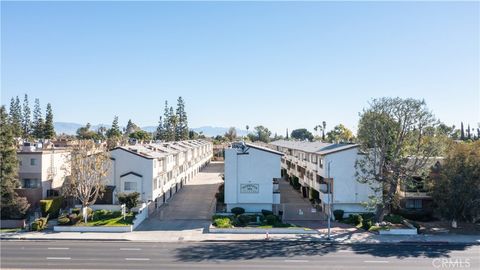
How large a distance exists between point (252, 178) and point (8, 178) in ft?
82.6

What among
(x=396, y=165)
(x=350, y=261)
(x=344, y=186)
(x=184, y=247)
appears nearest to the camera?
(x=350, y=261)

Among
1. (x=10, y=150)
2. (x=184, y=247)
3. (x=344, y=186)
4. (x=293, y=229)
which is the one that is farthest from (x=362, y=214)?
(x=10, y=150)

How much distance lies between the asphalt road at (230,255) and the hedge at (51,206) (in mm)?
7303

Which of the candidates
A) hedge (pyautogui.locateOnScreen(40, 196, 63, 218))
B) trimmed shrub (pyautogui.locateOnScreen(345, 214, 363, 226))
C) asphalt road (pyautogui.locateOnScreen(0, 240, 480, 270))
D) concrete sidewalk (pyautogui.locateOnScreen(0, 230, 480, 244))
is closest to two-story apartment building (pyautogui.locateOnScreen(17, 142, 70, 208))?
hedge (pyautogui.locateOnScreen(40, 196, 63, 218))

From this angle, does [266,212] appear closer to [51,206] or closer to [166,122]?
[51,206]

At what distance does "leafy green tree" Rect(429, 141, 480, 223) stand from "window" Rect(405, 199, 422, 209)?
5277mm

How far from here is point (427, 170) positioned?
40.9 meters

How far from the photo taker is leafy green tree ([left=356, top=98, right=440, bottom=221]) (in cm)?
4041

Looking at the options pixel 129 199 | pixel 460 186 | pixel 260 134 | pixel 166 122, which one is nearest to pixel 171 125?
pixel 166 122

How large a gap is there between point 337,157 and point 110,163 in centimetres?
2570

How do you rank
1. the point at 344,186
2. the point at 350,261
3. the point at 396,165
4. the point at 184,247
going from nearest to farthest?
the point at 350,261 → the point at 184,247 → the point at 396,165 → the point at 344,186

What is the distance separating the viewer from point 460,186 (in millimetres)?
38719

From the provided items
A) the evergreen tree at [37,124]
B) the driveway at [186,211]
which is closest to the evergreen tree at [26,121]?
the evergreen tree at [37,124]

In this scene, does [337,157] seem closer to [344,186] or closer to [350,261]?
[344,186]
